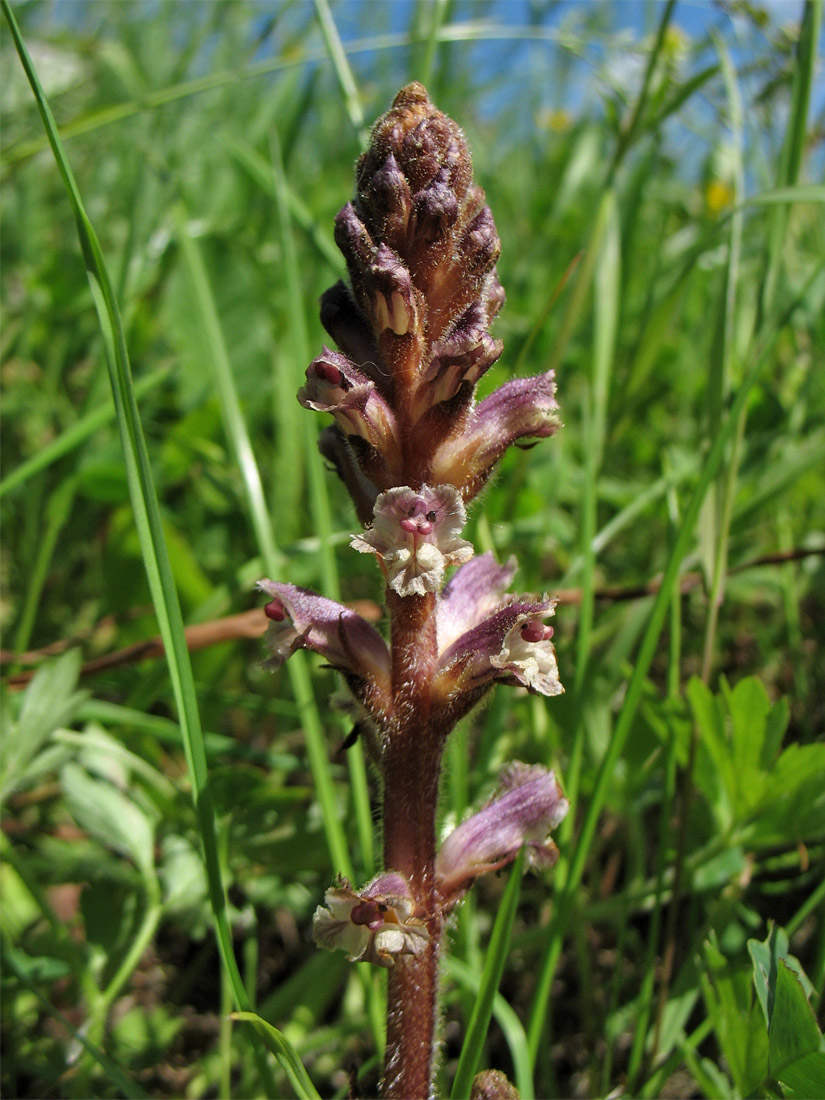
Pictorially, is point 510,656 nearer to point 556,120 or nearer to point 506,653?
point 506,653

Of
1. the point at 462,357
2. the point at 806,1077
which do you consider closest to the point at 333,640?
the point at 462,357

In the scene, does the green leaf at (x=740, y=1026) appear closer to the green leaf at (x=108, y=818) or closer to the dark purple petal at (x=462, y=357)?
the dark purple petal at (x=462, y=357)

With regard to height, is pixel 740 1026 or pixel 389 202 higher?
pixel 389 202

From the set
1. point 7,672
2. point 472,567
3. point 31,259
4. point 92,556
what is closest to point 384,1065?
point 472,567

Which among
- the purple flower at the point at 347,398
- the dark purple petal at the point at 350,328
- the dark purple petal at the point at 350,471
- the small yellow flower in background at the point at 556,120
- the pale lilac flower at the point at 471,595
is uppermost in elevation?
the small yellow flower in background at the point at 556,120

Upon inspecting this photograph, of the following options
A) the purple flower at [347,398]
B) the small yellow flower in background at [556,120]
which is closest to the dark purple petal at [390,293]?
the purple flower at [347,398]

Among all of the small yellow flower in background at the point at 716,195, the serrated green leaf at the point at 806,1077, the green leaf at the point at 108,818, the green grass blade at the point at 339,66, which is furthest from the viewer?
the small yellow flower in background at the point at 716,195

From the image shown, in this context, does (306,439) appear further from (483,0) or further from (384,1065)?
(483,0)
